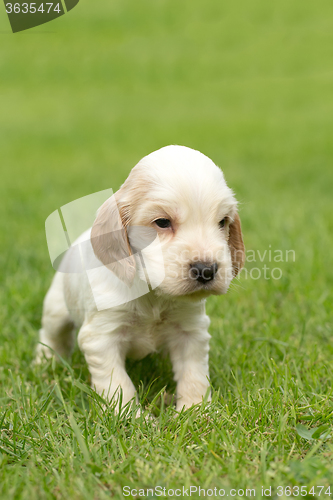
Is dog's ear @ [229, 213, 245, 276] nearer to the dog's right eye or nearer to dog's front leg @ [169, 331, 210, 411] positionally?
dog's front leg @ [169, 331, 210, 411]

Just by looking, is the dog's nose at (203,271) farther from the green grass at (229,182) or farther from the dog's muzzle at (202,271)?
the green grass at (229,182)

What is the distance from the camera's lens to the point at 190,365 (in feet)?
10.8

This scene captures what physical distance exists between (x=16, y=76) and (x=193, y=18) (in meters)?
6.45

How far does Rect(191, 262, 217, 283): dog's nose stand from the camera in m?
2.72

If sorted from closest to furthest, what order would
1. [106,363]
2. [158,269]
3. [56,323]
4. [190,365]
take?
[158,269] < [106,363] < [190,365] < [56,323]

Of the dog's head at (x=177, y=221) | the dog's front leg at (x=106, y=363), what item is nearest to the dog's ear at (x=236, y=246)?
the dog's head at (x=177, y=221)

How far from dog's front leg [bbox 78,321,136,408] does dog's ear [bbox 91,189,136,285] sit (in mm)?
427

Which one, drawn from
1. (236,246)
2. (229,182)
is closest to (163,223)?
(236,246)

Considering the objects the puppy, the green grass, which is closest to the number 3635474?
the green grass

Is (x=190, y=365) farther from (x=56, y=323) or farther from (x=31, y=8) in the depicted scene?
(x=31, y=8)

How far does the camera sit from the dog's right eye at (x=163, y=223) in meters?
2.84

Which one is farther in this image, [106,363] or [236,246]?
[236,246]

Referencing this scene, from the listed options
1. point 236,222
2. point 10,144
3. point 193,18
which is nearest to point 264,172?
point 10,144

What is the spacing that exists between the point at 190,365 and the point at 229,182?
1.61m
